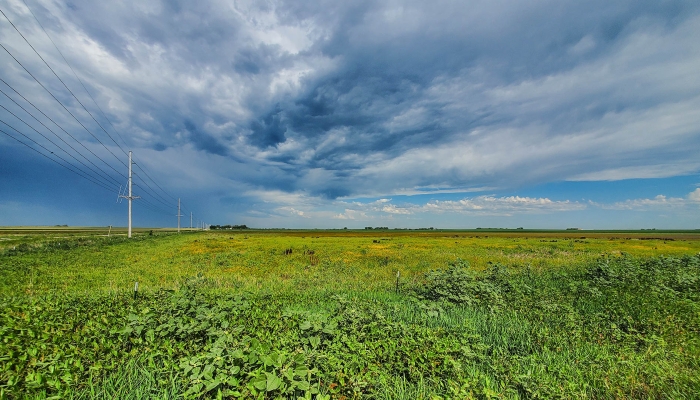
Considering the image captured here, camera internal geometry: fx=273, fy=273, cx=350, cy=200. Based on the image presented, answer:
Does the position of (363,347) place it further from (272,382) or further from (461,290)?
(461,290)

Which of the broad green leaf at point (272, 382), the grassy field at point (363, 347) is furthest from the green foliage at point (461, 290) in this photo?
the broad green leaf at point (272, 382)

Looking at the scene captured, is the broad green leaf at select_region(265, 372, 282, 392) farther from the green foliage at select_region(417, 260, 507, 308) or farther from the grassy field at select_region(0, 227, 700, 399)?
the green foliage at select_region(417, 260, 507, 308)

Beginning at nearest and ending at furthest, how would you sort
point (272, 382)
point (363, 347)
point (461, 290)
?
1. point (272, 382)
2. point (363, 347)
3. point (461, 290)

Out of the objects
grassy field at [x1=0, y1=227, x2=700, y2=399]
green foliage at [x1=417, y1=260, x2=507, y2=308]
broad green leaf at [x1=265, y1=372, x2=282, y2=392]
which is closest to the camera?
broad green leaf at [x1=265, y1=372, x2=282, y2=392]

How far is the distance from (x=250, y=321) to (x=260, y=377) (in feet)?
13.6

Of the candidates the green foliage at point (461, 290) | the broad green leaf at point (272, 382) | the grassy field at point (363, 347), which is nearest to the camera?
the broad green leaf at point (272, 382)

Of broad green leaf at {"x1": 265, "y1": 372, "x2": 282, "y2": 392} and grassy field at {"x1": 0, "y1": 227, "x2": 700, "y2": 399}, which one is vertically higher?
broad green leaf at {"x1": 265, "y1": 372, "x2": 282, "y2": 392}

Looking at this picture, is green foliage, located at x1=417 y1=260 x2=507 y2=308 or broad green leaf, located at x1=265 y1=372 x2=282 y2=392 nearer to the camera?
broad green leaf, located at x1=265 y1=372 x2=282 y2=392

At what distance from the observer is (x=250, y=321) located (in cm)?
721

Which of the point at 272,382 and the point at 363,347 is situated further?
the point at 363,347

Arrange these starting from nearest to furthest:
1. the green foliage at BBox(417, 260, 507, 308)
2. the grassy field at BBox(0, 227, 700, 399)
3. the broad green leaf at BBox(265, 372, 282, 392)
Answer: the broad green leaf at BBox(265, 372, 282, 392) < the grassy field at BBox(0, 227, 700, 399) < the green foliage at BBox(417, 260, 507, 308)

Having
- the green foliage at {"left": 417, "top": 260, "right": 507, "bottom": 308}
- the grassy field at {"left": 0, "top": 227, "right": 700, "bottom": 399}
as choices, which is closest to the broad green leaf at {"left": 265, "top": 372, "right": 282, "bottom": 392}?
the grassy field at {"left": 0, "top": 227, "right": 700, "bottom": 399}

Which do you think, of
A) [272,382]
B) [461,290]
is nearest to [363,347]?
[272,382]

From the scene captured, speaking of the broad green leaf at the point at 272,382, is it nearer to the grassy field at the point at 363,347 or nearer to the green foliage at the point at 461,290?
the grassy field at the point at 363,347
